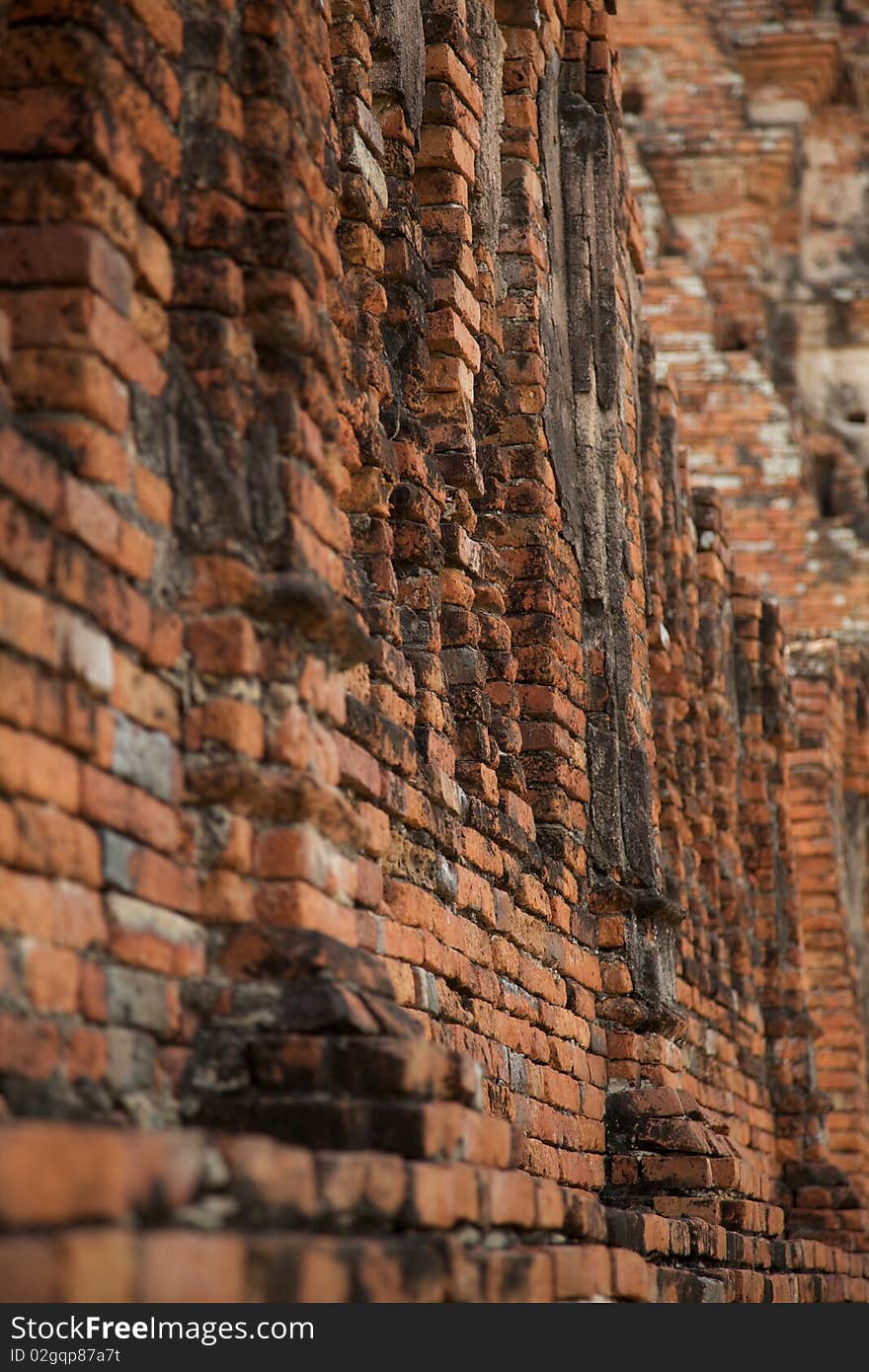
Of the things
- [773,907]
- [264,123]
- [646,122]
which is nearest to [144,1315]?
[264,123]

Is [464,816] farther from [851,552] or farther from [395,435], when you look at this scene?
[851,552]

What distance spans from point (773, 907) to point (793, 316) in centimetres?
989

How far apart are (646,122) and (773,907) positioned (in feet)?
30.5

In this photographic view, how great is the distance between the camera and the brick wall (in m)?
3.00

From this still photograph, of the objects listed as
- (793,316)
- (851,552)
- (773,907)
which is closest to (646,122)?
(793,316)

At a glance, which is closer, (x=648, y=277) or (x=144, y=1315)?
(x=144, y=1315)

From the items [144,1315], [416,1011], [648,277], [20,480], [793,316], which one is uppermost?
[793,316]

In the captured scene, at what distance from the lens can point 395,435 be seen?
5188 millimetres

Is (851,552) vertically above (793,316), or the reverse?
(793,316)

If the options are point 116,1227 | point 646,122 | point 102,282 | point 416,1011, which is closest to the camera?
point 116,1227

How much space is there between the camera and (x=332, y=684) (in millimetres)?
3986

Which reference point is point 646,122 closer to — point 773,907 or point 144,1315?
point 773,907

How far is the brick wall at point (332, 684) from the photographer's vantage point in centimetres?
300

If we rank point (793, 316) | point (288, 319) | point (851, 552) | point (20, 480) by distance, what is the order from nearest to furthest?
point (20, 480) < point (288, 319) < point (851, 552) < point (793, 316)
